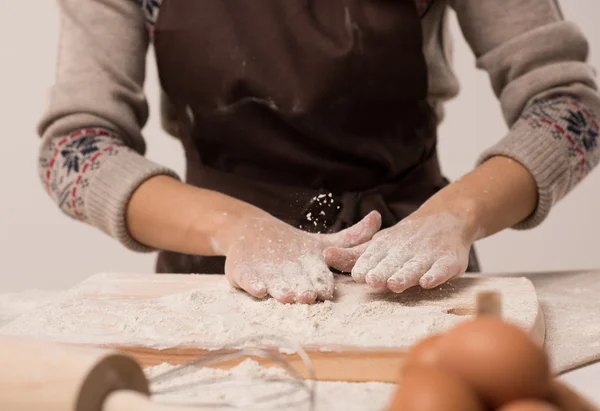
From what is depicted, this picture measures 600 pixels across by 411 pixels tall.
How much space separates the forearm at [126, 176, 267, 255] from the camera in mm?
978

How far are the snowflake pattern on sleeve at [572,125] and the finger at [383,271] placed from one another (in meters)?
0.36

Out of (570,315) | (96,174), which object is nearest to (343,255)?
(570,315)

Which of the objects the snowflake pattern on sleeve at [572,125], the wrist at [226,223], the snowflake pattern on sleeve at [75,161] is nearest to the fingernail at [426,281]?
the wrist at [226,223]

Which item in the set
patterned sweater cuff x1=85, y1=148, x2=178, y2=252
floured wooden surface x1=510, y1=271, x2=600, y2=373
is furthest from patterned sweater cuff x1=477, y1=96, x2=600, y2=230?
patterned sweater cuff x1=85, y1=148, x2=178, y2=252

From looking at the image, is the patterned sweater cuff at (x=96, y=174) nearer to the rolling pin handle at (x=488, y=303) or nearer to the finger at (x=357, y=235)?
the finger at (x=357, y=235)

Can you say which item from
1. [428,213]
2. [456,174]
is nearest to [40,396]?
[428,213]

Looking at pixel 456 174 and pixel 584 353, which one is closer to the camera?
pixel 584 353

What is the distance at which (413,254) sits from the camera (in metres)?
0.86

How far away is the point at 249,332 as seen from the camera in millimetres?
736

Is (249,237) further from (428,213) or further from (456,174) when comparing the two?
(456,174)

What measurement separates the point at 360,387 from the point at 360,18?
22.6 inches

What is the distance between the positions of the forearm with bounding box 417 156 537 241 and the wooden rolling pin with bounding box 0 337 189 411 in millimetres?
529

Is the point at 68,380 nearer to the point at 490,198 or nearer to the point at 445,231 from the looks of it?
the point at 445,231

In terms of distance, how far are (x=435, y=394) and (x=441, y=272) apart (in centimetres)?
48
